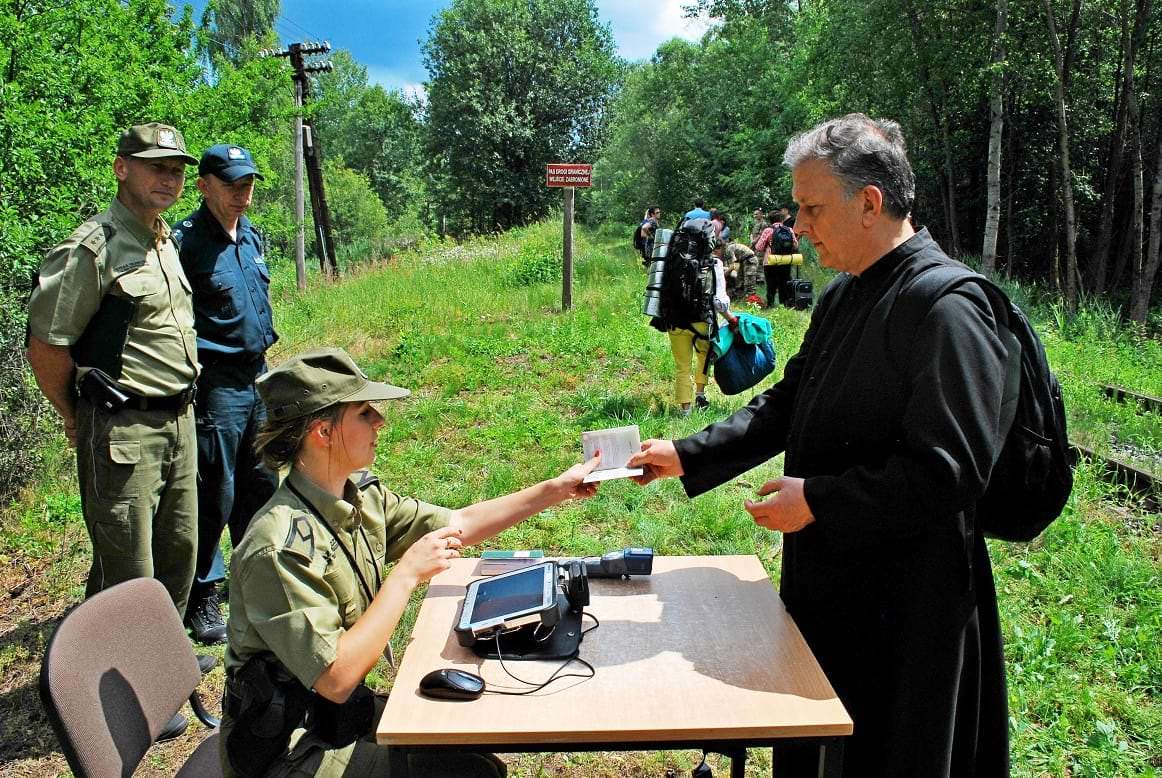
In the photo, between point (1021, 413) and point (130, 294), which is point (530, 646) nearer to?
point (1021, 413)

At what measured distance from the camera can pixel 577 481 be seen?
2.44m

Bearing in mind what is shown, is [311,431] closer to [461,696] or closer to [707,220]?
[461,696]

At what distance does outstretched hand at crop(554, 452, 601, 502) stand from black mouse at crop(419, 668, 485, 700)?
0.83 m

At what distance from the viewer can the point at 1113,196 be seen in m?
17.1

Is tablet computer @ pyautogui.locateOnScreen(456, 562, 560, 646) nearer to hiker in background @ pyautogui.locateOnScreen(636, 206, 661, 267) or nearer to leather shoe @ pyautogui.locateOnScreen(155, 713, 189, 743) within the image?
leather shoe @ pyautogui.locateOnScreen(155, 713, 189, 743)

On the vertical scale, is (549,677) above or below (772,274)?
below

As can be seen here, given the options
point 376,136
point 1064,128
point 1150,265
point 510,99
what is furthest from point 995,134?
point 376,136

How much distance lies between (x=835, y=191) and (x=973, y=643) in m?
1.16

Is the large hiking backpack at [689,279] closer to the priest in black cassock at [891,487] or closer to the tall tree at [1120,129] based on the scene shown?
the priest in black cassock at [891,487]

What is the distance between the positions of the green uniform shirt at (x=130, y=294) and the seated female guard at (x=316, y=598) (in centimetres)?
142

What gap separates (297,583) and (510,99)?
39787 millimetres

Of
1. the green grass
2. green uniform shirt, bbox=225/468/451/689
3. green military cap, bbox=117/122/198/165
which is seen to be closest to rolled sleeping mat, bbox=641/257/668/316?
the green grass

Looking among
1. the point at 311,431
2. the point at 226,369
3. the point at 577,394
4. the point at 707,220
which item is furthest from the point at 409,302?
the point at 311,431

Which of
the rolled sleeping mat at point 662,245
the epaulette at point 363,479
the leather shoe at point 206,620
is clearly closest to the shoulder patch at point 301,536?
the epaulette at point 363,479
